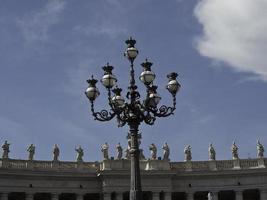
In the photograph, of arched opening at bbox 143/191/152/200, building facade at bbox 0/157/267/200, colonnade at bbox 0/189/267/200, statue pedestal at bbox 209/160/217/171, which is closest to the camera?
building facade at bbox 0/157/267/200

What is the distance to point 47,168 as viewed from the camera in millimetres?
69688

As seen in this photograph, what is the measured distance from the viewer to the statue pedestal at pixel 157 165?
71.9 metres

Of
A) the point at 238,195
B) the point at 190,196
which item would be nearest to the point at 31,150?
the point at 190,196

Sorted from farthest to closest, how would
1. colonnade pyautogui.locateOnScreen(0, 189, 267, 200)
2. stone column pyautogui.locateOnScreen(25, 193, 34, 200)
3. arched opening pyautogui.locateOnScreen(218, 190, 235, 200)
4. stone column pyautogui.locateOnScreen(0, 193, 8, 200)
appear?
arched opening pyautogui.locateOnScreen(218, 190, 235, 200), colonnade pyautogui.locateOnScreen(0, 189, 267, 200), stone column pyautogui.locateOnScreen(25, 193, 34, 200), stone column pyautogui.locateOnScreen(0, 193, 8, 200)

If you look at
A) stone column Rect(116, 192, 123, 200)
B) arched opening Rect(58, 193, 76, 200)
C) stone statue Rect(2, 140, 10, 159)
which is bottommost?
stone column Rect(116, 192, 123, 200)

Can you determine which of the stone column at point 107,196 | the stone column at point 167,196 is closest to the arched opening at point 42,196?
the stone column at point 107,196

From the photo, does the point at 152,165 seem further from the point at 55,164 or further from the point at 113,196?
the point at 55,164

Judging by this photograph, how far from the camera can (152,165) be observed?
72.1 meters

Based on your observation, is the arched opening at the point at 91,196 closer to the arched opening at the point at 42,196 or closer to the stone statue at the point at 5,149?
the arched opening at the point at 42,196

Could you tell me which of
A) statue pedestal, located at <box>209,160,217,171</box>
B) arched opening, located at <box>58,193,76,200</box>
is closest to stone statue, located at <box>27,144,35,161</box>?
arched opening, located at <box>58,193,76,200</box>

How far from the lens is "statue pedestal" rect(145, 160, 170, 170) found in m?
71.9

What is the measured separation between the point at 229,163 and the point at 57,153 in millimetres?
22389

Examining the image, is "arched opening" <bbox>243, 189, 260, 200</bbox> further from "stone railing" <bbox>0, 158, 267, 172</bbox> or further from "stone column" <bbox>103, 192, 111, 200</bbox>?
"stone column" <bbox>103, 192, 111, 200</bbox>

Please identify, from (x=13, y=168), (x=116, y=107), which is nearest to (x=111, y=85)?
(x=116, y=107)
